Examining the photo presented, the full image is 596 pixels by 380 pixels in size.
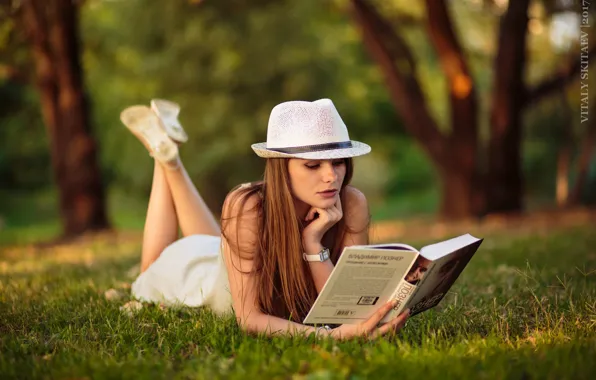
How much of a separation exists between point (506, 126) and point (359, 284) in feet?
31.5

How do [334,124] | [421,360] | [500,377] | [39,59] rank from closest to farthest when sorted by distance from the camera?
[500,377], [421,360], [334,124], [39,59]

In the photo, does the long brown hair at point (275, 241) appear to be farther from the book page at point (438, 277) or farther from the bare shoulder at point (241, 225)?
the book page at point (438, 277)

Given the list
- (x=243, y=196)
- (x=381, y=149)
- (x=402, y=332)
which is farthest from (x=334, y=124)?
(x=381, y=149)

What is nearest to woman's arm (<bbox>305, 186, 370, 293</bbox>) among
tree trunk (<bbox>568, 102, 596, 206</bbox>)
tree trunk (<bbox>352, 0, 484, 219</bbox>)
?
tree trunk (<bbox>352, 0, 484, 219</bbox>)

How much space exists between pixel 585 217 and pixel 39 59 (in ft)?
30.6

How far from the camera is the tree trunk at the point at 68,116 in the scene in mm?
12102

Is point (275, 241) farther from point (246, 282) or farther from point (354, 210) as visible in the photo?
point (354, 210)

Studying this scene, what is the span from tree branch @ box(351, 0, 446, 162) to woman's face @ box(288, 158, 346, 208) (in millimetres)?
9289

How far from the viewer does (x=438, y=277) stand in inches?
134

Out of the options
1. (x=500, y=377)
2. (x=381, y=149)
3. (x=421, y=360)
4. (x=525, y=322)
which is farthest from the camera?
(x=381, y=149)

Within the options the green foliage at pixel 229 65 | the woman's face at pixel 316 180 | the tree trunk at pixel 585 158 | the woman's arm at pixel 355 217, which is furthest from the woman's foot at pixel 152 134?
the tree trunk at pixel 585 158

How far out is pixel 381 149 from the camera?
961 inches

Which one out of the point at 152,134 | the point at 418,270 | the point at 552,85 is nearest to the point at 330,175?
the point at 418,270

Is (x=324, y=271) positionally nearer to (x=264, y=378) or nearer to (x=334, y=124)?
(x=334, y=124)
